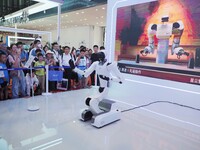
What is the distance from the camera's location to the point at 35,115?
11.5ft

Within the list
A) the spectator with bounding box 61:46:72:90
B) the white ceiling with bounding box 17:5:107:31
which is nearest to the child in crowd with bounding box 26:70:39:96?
the spectator with bounding box 61:46:72:90

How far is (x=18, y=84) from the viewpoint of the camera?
4527 mm

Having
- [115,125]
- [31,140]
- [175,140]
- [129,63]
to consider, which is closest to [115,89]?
[129,63]

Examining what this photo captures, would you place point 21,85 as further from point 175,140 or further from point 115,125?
point 175,140

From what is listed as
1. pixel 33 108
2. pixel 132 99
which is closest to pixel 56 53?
pixel 33 108

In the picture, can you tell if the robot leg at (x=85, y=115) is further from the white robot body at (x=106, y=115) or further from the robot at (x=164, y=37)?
the robot at (x=164, y=37)

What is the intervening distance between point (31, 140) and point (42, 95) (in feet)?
7.93

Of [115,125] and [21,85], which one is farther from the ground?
[21,85]

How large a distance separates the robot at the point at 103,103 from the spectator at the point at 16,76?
1986 mm

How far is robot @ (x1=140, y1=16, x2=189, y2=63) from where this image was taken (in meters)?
4.03

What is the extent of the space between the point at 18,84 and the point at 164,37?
3.74m

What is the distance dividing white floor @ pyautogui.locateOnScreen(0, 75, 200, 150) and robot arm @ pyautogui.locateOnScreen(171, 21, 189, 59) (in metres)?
0.72

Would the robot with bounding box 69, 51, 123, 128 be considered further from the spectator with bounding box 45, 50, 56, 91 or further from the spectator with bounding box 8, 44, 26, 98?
the spectator with bounding box 45, 50, 56, 91

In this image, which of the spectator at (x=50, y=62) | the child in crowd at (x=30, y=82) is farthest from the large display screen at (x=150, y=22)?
the child in crowd at (x=30, y=82)
